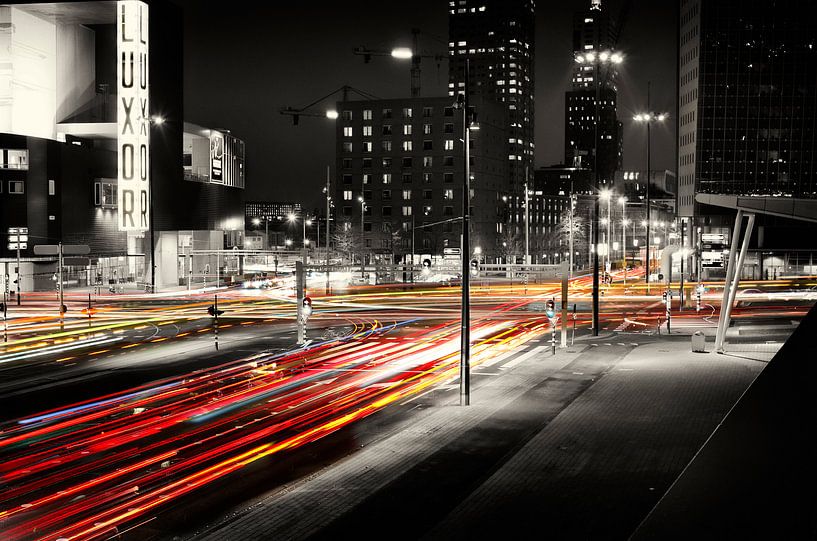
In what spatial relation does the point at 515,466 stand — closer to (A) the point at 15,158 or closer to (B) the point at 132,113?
(B) the point at 132,113

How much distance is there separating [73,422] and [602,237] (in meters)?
121

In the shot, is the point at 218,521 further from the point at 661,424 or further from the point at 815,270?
the point at 815,270

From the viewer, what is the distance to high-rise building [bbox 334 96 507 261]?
123 meters

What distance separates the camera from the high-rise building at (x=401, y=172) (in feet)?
405

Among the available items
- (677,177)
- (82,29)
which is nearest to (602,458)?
(82,29)

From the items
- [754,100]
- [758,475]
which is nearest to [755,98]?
[754,100]

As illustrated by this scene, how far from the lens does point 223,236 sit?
8731 cm

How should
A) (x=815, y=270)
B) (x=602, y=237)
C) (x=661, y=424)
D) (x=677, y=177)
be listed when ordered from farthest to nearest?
1. (x=602, y=237)
2. (x=677, y=177)
3. (x=815, y=270)
4. (x=661, y=424)

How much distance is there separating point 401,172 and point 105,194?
63518 mm

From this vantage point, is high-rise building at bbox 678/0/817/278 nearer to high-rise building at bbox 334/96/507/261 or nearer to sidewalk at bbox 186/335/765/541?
high-rise building at bbox 334/96/507/261

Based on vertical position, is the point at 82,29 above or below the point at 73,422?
above

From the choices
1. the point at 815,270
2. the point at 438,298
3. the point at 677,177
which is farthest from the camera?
the point at 677,177

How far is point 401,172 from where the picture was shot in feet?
412

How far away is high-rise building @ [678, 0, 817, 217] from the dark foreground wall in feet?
299
